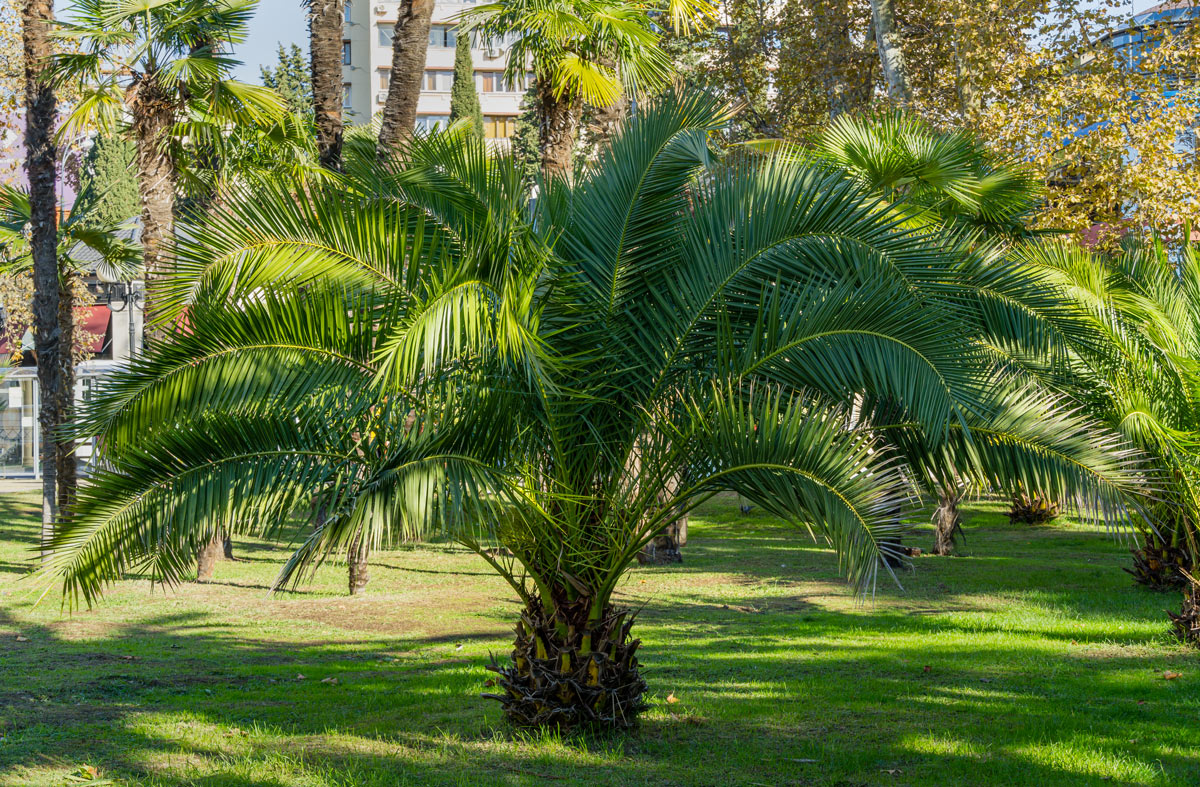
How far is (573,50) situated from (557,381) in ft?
26.9

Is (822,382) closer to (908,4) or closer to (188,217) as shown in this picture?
(188,217)

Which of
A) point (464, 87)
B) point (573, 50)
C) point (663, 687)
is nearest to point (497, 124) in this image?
point (464, 87)

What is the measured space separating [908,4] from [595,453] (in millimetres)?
19174

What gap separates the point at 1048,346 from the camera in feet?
22.3

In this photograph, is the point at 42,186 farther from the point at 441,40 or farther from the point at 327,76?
the point at 441,40

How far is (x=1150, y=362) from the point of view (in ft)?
26.4

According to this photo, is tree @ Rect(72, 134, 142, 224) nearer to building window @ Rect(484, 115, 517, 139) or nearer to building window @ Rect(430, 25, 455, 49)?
building window @ Rect(430, 25, 455, 49)

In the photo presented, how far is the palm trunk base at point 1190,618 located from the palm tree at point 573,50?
7.39 meters

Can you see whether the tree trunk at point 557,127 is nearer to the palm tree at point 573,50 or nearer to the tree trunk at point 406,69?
the palm tree at point 573,50

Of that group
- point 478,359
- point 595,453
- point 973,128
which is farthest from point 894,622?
point 973,128

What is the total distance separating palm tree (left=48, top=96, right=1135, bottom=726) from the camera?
16.1 ft

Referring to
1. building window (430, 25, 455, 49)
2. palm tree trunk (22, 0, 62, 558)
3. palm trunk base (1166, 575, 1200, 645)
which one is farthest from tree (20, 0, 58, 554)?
building window (430, 25, 455, 49)

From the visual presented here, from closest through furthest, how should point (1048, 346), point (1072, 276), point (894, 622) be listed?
point (1048, 346) → point (1072, 276) → point (894, 622)

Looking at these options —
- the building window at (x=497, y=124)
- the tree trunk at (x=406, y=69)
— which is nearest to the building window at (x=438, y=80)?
the building window at (x=497, y=124)
